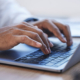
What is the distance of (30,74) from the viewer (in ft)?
1.31

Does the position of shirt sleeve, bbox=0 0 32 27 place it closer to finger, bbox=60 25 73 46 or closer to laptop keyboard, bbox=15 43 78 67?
finger, bbox=60 25 73 46

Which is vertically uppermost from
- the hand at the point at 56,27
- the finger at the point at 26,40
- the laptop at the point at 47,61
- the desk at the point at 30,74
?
the hand at the point at 56,27

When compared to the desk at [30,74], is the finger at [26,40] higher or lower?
higher

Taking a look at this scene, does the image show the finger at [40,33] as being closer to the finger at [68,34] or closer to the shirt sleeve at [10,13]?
the finger at [68,34]

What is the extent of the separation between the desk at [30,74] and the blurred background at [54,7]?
3.87ft

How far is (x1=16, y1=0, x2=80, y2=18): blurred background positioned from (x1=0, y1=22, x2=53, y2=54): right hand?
0.98 meters

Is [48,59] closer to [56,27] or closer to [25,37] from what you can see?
[25,37]

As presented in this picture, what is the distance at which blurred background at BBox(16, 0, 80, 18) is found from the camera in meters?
1.55

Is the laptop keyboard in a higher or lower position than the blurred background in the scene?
lower

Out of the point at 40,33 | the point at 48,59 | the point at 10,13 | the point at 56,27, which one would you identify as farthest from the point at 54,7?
the point at 48,59

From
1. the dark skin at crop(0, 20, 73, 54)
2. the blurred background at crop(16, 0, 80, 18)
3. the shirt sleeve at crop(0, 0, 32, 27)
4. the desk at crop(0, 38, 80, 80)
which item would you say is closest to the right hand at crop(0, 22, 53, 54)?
the dark skin at crop(0, 20, 73, 54)

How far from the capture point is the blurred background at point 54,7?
155cm

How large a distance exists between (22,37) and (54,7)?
1.14 metres

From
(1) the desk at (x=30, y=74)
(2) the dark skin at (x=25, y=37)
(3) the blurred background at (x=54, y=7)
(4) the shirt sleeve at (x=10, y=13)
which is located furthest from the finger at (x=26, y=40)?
(3) the blurred background at (x=54, y=7)
